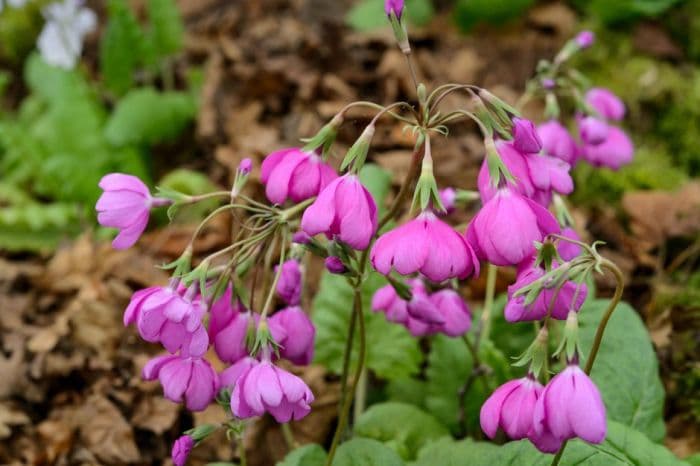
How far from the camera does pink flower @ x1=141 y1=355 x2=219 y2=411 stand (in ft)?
5.72

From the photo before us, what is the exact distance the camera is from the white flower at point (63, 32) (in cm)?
508

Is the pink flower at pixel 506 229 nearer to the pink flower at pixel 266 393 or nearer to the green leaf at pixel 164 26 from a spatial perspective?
the pink flower at pixel 266 393

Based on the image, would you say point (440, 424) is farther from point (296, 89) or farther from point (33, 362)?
point (296, 89)

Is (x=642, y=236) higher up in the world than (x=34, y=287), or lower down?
lower down

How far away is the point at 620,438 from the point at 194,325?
0.99 metres

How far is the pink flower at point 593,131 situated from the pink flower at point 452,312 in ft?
2.50

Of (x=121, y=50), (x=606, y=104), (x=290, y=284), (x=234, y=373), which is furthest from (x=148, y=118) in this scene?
(x=234, y=373)

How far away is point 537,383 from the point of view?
5.16 feet

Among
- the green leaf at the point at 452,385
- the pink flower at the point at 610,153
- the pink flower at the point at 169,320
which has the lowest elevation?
the green leaf at the point at 452,385

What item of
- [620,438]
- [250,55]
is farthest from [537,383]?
[250,55]

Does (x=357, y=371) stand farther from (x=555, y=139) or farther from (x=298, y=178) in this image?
(x=555, y=139)

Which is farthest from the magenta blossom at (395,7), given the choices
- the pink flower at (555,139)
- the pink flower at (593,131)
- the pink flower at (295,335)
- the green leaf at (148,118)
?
the green leaf at (148,118)

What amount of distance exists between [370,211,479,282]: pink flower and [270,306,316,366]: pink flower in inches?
15.8

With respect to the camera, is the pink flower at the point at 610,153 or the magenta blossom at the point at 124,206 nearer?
the magenta blossom at the point at 124,206
